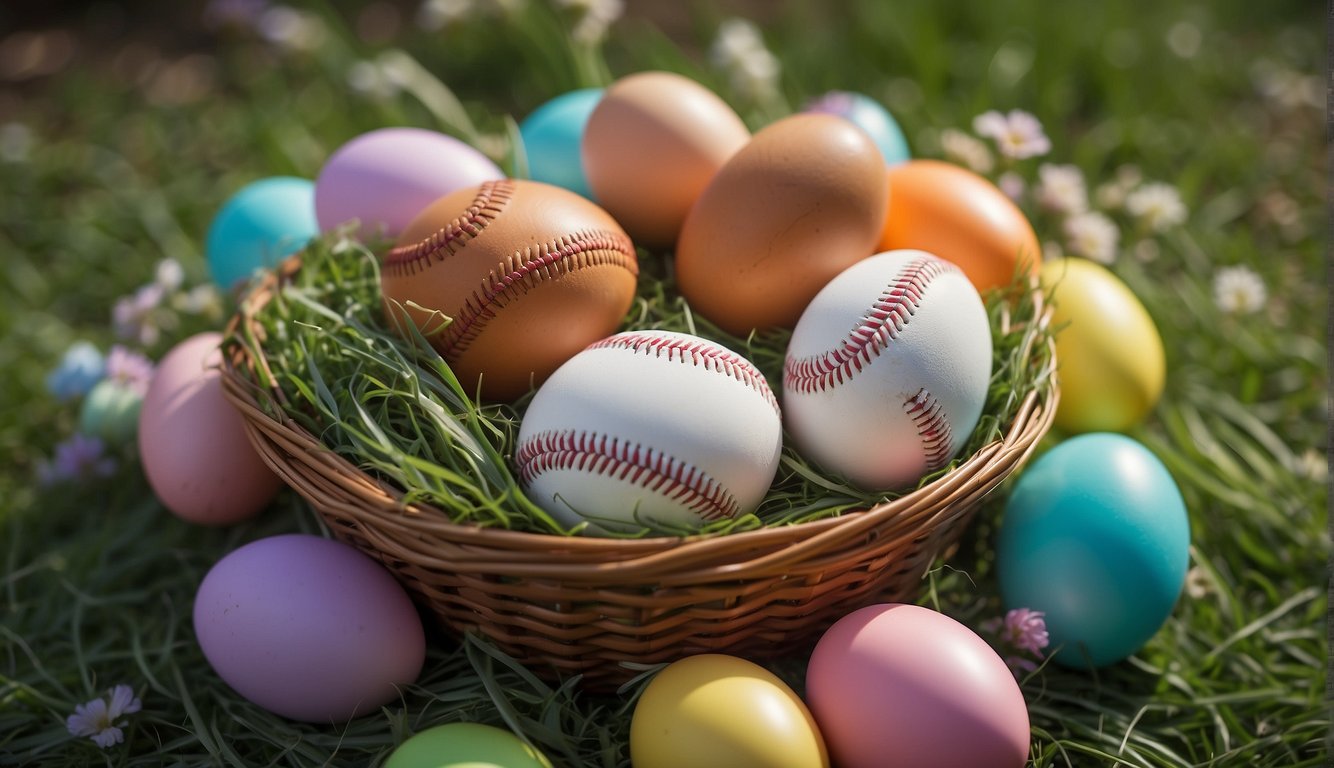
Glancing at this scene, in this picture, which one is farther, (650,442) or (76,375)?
(76,375)

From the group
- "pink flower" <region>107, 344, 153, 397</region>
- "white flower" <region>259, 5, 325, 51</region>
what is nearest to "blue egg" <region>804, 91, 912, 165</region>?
"pink flower" <region>107, 344, 153, 397</region>

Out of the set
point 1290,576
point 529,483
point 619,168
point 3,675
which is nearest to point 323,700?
point 529,483

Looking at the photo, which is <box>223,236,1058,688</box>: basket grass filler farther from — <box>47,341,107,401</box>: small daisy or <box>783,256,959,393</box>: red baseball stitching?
<box>47,341,107,401</box>: small daisy

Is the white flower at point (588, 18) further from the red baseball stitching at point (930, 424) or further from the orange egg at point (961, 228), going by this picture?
the red baseball stitching at point (930, 424)

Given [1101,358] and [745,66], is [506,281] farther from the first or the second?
Answer: [745,66]

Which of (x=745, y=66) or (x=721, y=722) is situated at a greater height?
(x=745, y=66)

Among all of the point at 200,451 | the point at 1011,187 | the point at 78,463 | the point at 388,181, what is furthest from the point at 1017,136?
the point at 78,463

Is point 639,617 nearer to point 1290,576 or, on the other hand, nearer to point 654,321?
point 654,321
